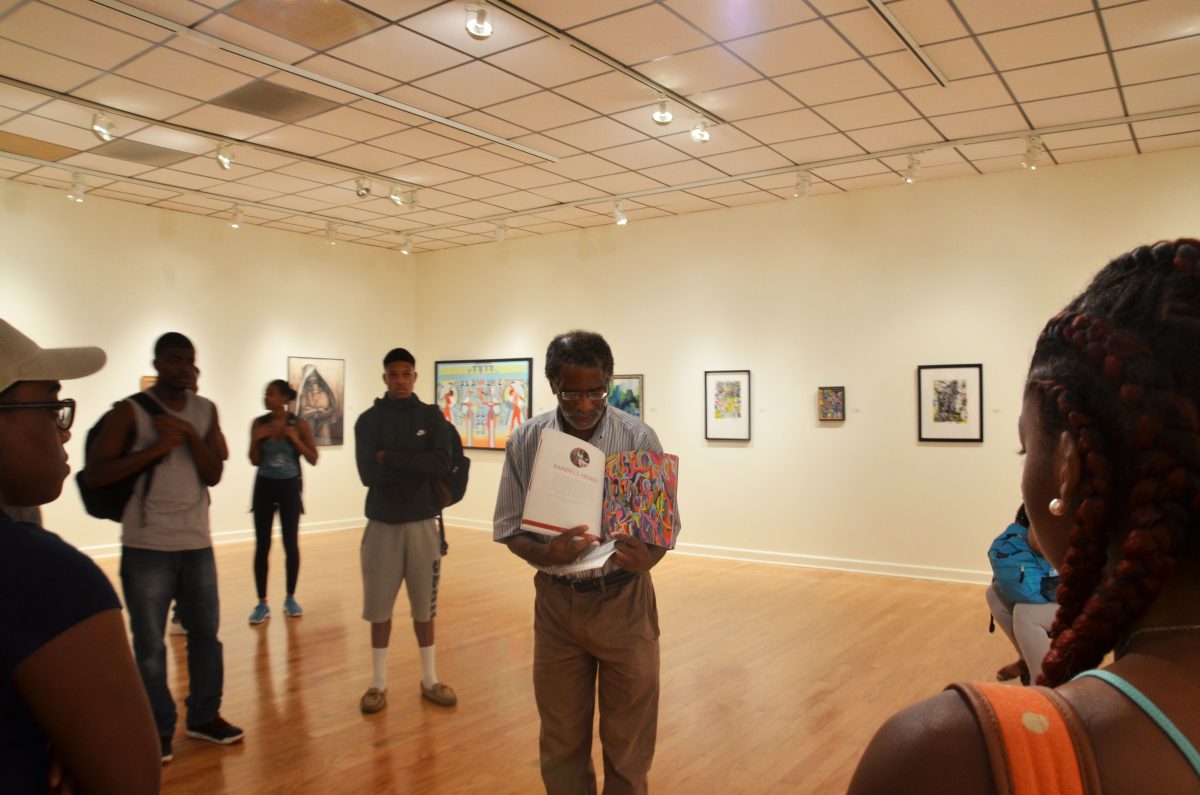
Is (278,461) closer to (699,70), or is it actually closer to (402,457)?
(402,457)

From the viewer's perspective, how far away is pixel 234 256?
1090cm

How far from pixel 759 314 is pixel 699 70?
4067 millimetres

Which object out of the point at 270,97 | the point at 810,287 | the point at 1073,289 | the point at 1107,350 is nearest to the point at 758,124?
the point at 810,287

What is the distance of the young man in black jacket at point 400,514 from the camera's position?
15.2ft

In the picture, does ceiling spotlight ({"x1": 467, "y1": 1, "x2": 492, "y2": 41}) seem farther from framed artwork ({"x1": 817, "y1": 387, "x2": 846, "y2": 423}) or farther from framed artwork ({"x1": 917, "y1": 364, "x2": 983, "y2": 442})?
framed artwork ({"x1": 917, "y1": 364, "x2": 983, "y2": 442})

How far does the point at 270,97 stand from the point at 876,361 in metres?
6.33

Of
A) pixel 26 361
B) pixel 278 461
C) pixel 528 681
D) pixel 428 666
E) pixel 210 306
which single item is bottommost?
pixel 528 681

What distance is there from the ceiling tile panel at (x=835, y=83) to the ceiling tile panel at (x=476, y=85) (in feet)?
6.44

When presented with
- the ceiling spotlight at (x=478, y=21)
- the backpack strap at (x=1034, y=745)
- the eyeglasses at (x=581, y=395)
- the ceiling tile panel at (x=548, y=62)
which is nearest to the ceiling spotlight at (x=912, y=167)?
the ceiling tile panel at (x=548, y=62)

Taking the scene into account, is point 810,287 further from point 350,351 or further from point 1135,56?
point 350,351

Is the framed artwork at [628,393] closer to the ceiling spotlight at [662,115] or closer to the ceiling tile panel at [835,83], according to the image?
the ceiling spotlight at [662,115]

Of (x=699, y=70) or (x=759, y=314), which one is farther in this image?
(x=759, y=314)

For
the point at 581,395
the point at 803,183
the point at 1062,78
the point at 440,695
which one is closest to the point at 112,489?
the point at 440,695

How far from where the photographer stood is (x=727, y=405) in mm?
9805
